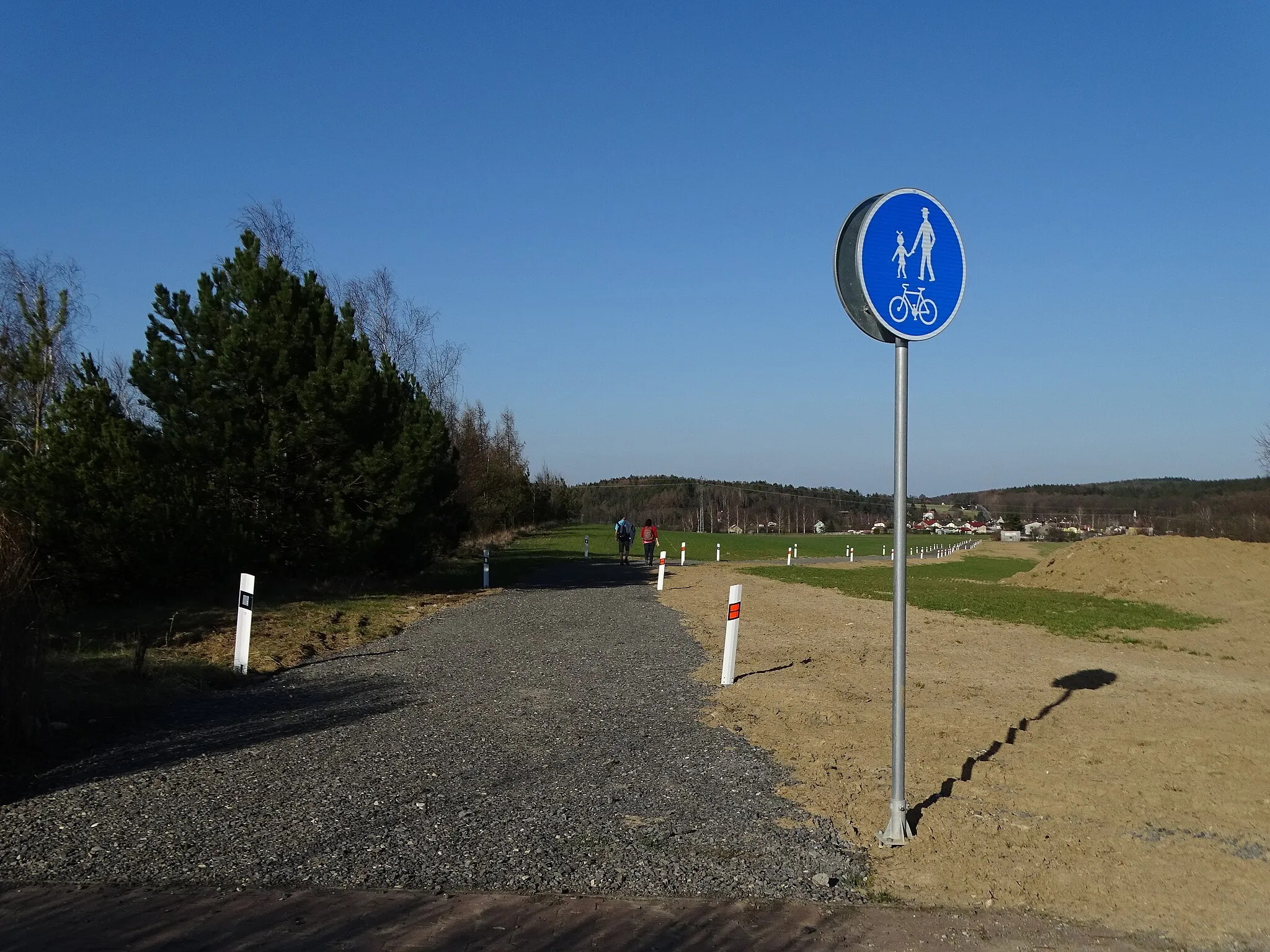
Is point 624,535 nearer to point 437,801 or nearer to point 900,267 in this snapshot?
point 437,801

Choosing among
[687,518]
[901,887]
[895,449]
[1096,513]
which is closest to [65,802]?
[901,887]

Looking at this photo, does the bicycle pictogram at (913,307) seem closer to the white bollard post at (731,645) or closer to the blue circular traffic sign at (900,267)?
the blue circular traffic sign at (900,267)

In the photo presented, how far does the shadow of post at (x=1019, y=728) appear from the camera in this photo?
5.88 m

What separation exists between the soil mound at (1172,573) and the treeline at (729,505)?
81.6m

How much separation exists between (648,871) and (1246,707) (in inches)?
297

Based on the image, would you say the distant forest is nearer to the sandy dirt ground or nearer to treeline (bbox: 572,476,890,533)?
treeline (bbox: 572,476,890,533)

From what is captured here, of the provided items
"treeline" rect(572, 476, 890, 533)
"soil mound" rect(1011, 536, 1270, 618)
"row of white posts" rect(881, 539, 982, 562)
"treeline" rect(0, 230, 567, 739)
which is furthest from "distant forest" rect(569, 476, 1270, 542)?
"treeline" rect(0, 230, 567, 739)

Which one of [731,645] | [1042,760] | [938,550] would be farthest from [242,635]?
[938,550]

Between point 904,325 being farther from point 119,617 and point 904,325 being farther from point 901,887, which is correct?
point 119,617

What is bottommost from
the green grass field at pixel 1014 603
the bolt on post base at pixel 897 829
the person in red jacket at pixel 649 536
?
the green grass field at pixel 1014 603

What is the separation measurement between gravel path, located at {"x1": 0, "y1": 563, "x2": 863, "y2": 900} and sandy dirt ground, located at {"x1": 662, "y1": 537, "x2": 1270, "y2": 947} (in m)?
0.53

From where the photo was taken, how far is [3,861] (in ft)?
16.0

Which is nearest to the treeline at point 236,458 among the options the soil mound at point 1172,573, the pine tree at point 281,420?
the pine tree at point 281,420

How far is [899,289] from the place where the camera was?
5.45 meters
